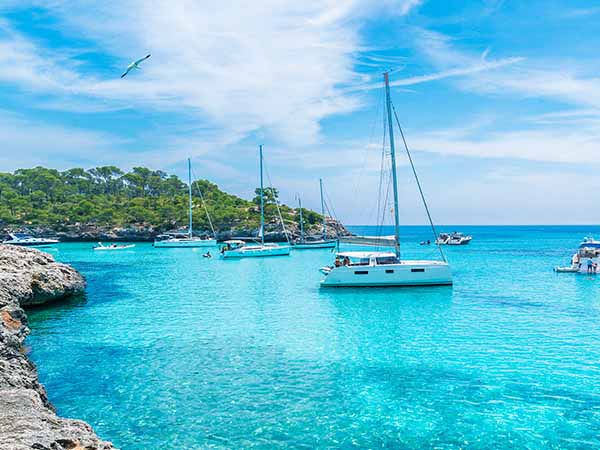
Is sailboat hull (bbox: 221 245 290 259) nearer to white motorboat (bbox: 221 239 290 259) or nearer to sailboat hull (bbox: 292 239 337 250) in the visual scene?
white motorboat (bbox: 221 239 290 259)

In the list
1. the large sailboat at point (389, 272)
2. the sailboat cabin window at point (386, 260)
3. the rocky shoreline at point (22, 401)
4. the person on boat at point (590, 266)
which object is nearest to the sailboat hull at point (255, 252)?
the large sailboat at point (389, 272)

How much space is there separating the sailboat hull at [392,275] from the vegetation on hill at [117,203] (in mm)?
60123

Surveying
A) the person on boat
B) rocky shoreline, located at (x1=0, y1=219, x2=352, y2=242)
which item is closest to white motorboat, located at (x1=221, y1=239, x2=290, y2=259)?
the person on boat

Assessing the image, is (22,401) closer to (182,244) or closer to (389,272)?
(389,272)

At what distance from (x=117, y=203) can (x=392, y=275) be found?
106 m

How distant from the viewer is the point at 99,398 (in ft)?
38.0

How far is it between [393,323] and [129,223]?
9576 cm

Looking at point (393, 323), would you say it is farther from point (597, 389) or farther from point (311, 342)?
point (597, 389)

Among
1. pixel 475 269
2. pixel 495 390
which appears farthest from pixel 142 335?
pixel 475 269

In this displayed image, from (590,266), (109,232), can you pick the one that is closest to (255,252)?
(590,266)

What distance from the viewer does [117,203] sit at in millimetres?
120250

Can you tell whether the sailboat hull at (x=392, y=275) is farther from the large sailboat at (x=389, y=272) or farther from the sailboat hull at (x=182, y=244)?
the sailboat hull at (x=182, y=244)

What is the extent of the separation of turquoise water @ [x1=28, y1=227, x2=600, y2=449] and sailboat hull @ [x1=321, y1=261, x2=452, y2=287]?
1.63 m

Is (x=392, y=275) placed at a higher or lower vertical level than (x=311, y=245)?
lower
